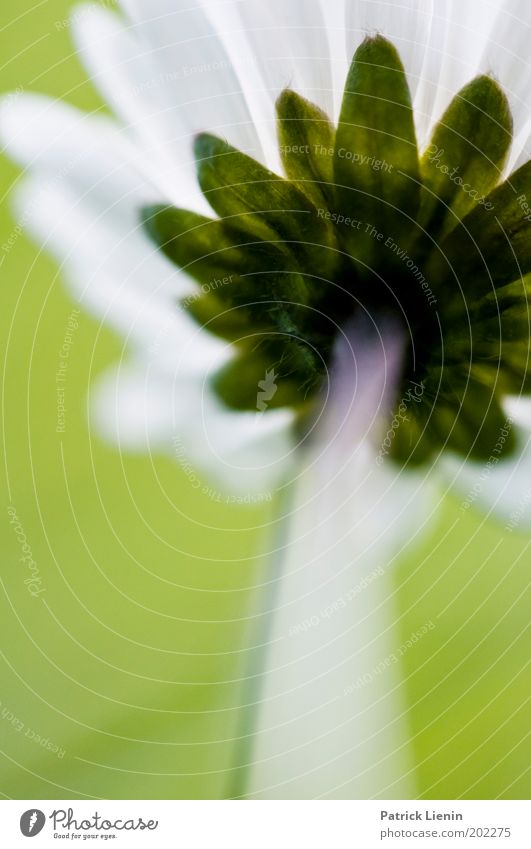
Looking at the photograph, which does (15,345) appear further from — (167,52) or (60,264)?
(167,52)

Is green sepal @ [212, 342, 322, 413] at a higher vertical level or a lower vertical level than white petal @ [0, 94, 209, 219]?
lower

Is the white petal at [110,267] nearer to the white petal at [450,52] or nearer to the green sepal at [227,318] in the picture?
the green sepal at [227,318]

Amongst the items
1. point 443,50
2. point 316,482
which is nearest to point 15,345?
point 316,482

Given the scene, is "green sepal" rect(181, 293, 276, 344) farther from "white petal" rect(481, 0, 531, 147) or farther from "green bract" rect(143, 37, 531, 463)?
"white petal" rect(481, 0, 531, 147)

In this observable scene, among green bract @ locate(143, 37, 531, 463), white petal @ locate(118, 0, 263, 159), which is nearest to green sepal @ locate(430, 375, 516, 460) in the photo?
green bract @ locate(143, 37, 531, 463)

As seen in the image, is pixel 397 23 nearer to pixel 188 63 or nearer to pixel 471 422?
pixel 188 63

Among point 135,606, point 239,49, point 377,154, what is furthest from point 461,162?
point 135,606
